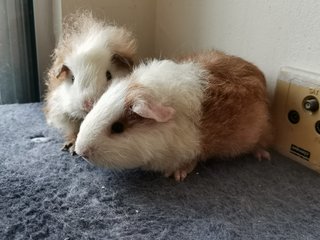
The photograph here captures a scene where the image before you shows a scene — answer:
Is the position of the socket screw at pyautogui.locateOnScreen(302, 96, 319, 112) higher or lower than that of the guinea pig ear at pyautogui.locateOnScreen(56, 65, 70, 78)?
lower

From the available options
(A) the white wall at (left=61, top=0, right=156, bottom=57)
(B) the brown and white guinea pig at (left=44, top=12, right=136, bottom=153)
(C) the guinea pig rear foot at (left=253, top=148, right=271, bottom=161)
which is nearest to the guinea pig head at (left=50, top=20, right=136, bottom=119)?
(B) the brown and white guinea pig at (left=44, top=12, right=136, bottom=153)

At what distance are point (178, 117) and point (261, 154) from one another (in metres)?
0.31

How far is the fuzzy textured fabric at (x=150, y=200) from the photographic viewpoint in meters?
0.72

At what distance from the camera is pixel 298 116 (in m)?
1.02

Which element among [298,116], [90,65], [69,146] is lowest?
[69,146]

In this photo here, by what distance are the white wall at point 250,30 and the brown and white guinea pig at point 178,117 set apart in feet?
0.34

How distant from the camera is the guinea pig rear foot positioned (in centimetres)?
105

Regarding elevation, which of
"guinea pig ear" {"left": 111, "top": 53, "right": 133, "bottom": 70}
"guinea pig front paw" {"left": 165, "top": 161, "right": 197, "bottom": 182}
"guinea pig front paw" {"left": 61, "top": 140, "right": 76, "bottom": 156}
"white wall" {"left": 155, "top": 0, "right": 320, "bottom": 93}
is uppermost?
"white wall" {"left": 155, "top": 0, "right": 320, "bottom": 93}

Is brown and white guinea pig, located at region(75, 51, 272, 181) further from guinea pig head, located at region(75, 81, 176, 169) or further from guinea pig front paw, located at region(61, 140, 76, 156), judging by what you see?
guinea pig front paw, located at region(61, 140, 76, 156)

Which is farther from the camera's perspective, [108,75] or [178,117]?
[108,75]

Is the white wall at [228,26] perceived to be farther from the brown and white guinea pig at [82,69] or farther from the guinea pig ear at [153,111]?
the guinea pig ear at [153,111]

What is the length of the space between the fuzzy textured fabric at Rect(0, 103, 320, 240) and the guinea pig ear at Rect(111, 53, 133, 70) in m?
0.30

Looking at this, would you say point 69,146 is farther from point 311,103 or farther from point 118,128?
point 311,103

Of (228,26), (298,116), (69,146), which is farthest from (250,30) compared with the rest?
(69,146)
